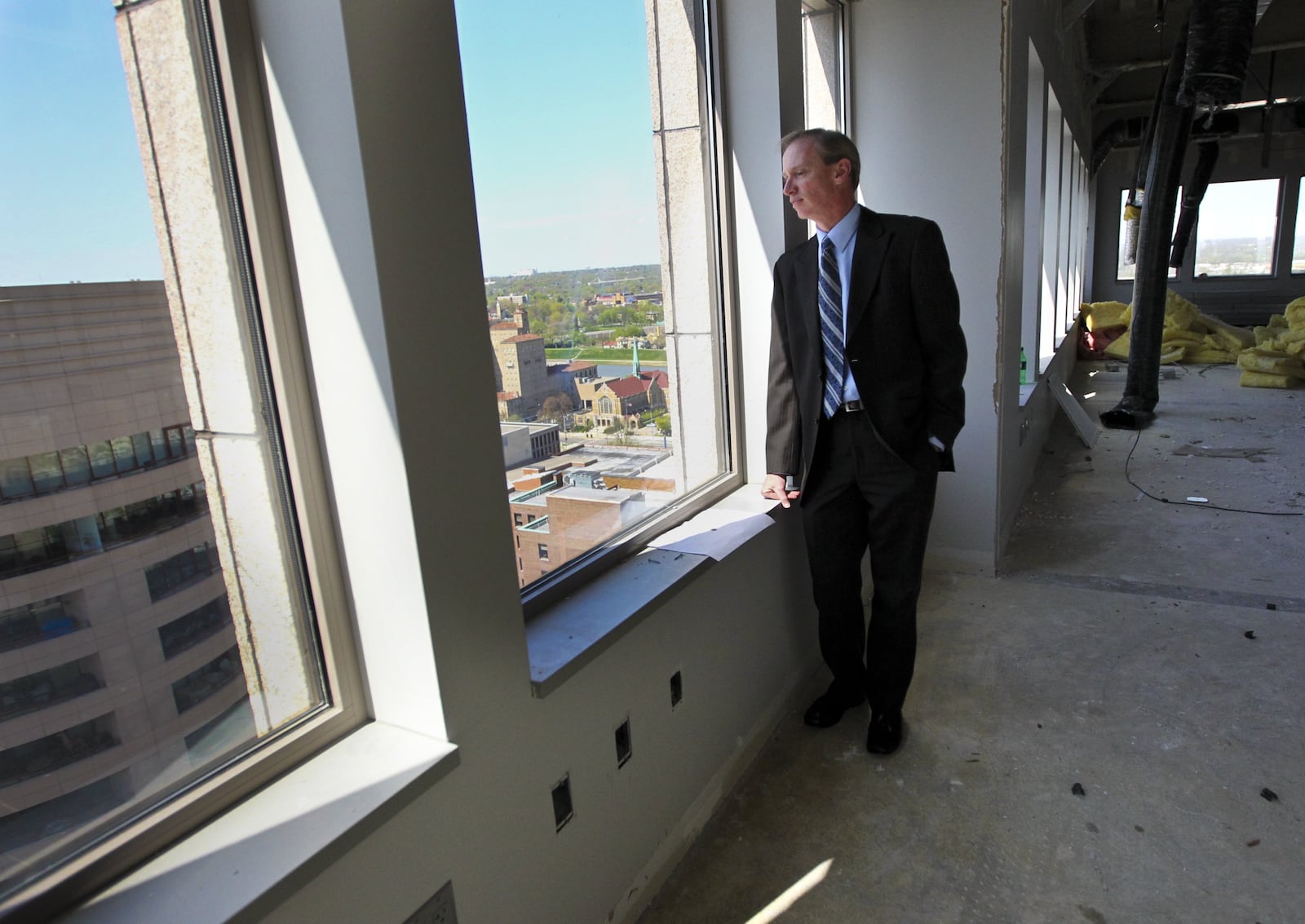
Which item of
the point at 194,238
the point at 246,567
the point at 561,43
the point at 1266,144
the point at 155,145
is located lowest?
the point at 246,567

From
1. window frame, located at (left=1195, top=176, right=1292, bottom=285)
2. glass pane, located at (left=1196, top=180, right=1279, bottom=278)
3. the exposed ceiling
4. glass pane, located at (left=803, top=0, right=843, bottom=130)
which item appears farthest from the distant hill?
glass pane, located at (left=1196, top=180, right=1279, bottom=278)

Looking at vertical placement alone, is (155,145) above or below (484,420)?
above

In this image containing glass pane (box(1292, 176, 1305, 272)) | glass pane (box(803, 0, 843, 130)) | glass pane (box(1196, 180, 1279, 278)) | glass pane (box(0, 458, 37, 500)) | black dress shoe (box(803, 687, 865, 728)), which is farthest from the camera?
glass pane (box(1196, 180, 1279, 278))

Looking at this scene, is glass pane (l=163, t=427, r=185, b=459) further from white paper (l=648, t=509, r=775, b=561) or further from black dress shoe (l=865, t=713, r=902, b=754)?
black dress shoe (l=865, t=713, r=902, b=754)

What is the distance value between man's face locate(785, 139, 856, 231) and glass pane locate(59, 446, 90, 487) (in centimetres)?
177

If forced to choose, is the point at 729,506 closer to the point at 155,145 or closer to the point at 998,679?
the point at 998,679

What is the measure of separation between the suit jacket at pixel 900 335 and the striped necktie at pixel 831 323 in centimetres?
2

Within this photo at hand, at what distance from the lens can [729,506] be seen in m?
2.58

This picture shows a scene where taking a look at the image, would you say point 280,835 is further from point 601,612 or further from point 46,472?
point 601,612

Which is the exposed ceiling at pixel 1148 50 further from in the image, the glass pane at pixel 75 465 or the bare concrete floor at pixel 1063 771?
the glass pane at pixel 75 465

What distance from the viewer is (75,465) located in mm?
1014

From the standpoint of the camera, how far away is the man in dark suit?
2158 mm

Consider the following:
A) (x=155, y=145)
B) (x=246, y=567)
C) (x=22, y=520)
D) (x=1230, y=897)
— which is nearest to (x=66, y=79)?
(x=155, y=145)

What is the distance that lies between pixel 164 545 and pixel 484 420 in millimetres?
507
